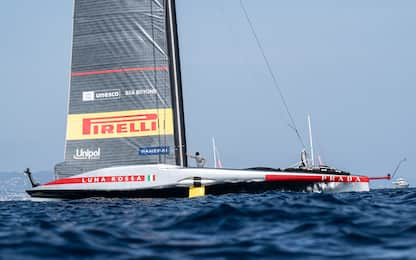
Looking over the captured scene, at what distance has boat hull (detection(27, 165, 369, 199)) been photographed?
65.5ft

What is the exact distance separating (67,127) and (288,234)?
16.0 m

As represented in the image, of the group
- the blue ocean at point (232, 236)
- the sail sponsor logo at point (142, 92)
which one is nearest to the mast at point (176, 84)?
the sail sponsor logo at point (142, 92)

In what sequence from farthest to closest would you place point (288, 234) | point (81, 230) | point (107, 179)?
point (107, 179) → point (81, 230) → point (288, 234)

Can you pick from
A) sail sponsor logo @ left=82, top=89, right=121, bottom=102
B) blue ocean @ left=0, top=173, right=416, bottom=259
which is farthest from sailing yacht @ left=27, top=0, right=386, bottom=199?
blue ocean @ left=0, top=173, right=416, bottom=259

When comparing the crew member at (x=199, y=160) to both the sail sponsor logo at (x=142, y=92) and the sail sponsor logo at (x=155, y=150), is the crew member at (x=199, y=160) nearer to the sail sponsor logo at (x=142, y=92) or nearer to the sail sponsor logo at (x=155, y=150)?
the sail sponsor logo at (x=155, y=150)

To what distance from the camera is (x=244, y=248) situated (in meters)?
6.98

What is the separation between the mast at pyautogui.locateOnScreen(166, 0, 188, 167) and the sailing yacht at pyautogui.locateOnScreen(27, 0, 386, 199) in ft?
0.12

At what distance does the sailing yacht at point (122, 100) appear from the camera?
2172 centimetres

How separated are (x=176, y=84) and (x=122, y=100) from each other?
2011mm

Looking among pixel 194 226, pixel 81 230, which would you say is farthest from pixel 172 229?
pixel 81 230

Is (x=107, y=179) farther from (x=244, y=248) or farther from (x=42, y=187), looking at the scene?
(x=244, y=248)

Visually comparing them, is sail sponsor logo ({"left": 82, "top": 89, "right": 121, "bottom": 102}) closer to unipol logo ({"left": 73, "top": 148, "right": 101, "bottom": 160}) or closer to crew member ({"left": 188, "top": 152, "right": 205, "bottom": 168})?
unipol logo ({"left": 73, "top": 148, "right": 101, "bottom": 160})

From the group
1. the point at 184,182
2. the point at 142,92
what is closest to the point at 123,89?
the point at 142,92

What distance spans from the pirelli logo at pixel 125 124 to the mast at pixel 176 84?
340 millimetres
